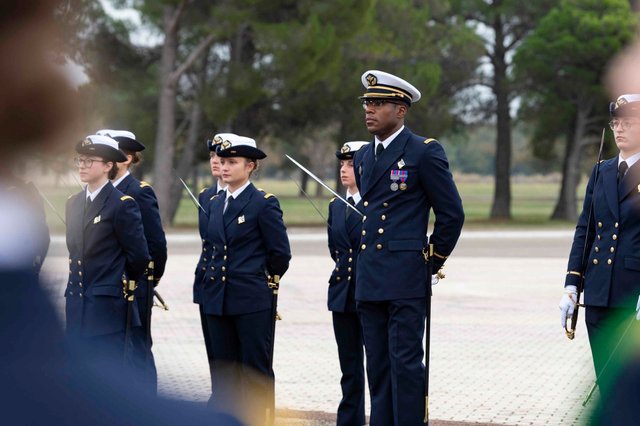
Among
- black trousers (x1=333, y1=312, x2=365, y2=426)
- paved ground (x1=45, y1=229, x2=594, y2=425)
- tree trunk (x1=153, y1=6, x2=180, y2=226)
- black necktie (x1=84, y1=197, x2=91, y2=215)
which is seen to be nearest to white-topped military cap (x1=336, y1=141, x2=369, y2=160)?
black trousers (x1=333, y1=312, x2=365, y2=426)

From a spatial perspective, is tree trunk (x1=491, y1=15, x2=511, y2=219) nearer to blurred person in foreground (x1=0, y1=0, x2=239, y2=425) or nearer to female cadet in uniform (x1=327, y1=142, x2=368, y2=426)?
female cadet in uniform (x1=327, y1=142, x2=368, y2=426)

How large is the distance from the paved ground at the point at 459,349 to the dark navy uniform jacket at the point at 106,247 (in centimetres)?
51

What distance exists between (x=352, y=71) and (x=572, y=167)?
11.0 meters

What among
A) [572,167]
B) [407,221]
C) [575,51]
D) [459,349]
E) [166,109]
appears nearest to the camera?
[407,221]

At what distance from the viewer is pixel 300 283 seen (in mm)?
15898

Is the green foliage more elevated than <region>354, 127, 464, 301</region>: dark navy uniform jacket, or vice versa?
the green foliage

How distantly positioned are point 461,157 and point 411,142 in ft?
453

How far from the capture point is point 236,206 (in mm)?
6117

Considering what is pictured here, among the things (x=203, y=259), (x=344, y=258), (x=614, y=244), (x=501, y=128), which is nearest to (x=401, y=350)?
(x=614, y=244)

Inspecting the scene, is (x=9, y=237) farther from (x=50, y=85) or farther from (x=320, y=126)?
(x=320, y=126)

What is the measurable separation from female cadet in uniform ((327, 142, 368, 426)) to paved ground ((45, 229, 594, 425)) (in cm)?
31

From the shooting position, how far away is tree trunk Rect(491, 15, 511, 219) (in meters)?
42.5

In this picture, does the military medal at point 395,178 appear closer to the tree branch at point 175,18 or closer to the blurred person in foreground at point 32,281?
the blurred person in foreground at point 32,281

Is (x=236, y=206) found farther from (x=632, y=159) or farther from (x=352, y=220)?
(x=632, y=159)
